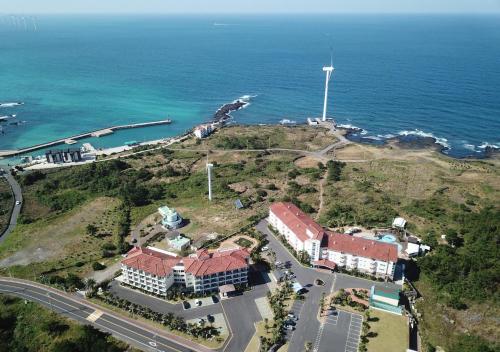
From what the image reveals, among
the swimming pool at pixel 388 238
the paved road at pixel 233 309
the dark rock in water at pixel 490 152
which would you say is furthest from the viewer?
the dark rock in water at pixel 490 152

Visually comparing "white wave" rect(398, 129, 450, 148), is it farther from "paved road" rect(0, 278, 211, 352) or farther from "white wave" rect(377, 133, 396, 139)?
"paved road" rect(0, 278, 211, 352)

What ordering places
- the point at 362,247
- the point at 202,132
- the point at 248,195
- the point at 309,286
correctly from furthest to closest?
the point at 202,132, the point at 248,195, the point at 362,247, the point at 309,286

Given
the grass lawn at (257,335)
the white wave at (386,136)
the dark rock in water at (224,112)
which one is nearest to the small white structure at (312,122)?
the white wave at (386,136)

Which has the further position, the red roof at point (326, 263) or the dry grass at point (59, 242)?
the dry grass at point (59, 242)

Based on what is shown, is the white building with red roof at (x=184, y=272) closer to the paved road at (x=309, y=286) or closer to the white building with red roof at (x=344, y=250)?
the paved road at (x=309, y=286)

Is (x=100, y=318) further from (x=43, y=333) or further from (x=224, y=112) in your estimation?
(x=224, y=112)

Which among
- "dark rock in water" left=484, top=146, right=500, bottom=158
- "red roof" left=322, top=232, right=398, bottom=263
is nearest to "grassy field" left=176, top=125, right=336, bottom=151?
"dark rock in water" left=484, top=146, right=500, bottom=158

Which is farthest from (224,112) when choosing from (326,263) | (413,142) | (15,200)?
(326,263)
